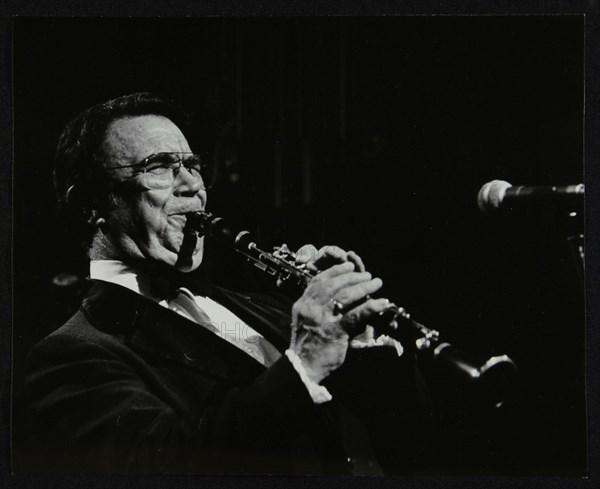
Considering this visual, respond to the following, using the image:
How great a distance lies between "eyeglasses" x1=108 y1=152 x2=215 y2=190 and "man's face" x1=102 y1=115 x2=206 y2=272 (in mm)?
12

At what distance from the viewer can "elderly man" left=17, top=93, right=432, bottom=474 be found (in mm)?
2479

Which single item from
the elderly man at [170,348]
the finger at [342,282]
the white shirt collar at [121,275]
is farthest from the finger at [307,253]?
the white shirt collar at [121,275]

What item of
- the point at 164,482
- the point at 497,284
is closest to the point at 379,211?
the point at 497,284

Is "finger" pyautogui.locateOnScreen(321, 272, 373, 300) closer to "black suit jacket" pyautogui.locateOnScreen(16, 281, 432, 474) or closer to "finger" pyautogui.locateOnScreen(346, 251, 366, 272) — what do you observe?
"finger" pyautogui.locateOnScreen(346, 251, 366, 272)

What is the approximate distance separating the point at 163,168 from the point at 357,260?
70 centimetres

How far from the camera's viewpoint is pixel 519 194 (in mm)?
2459

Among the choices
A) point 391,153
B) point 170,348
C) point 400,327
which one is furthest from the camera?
point 391,153

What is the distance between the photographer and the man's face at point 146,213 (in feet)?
8.39

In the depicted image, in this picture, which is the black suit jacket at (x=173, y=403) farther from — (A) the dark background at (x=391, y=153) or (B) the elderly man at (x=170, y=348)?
(A) the dark background at (x=391, y=153)

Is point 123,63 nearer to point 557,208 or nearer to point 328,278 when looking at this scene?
point 328,278

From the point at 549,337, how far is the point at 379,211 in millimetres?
699

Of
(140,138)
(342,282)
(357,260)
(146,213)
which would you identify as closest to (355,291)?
(342,282)

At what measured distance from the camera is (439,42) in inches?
106

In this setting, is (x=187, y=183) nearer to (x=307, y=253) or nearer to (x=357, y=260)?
(x=307, y=253)
